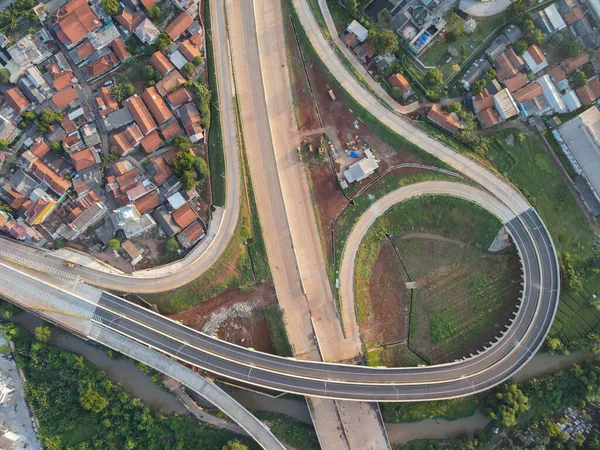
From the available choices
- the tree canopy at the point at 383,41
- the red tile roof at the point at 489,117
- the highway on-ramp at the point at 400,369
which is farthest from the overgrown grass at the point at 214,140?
the red tile roof at the point at 489,117

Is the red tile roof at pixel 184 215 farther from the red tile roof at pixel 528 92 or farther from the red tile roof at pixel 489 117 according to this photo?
the red tile roof at pixel 528 92

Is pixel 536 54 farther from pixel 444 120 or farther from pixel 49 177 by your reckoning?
pixel 49 177

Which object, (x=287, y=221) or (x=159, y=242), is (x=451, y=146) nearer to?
(x=287, y=221)

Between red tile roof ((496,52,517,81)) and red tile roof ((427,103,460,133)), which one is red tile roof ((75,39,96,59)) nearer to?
red tile roof ((427,103,460,133))

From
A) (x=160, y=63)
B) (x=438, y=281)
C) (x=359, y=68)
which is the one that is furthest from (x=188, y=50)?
→ (x=438, y=281)

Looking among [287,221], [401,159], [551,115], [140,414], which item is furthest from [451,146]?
[140,414]
